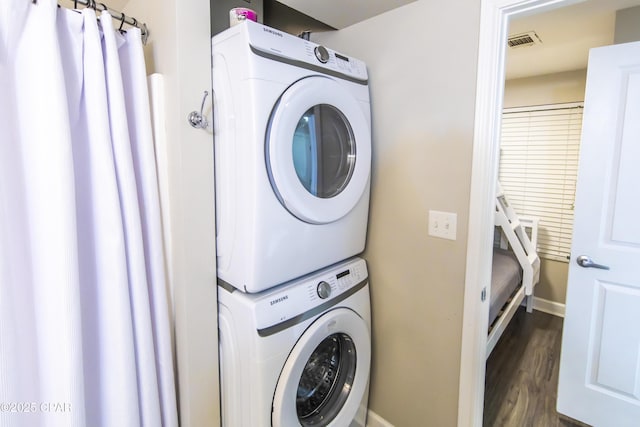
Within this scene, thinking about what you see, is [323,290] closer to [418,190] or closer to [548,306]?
[418,190]

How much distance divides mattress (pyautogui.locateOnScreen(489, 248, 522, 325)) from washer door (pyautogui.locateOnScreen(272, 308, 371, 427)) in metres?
1.08

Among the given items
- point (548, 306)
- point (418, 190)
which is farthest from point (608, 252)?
point (548, 306)

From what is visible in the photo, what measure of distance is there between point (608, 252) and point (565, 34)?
56.7 inches

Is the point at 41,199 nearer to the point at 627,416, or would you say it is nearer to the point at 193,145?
the point at 193,145

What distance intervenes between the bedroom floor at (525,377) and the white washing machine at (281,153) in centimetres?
153

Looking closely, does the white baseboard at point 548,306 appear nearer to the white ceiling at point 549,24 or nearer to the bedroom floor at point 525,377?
the bedroom floor at point 525,377

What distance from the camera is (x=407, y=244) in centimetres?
146

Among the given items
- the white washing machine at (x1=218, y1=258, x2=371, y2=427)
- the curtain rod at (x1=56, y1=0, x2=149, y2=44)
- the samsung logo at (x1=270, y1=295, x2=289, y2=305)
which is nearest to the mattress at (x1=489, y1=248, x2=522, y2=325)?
the white washing machine at (x1=218, y1=258, x2=371, y2=427)

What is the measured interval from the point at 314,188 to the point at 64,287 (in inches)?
32.3

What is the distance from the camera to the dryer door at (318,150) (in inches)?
42.1

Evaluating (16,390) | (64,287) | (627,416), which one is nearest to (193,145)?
(64,287)

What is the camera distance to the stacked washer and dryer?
1051 mm

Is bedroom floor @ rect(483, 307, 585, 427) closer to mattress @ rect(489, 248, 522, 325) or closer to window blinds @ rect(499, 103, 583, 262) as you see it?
mattress @ rect(489, 248, 522, 325)

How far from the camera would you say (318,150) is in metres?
1.27
